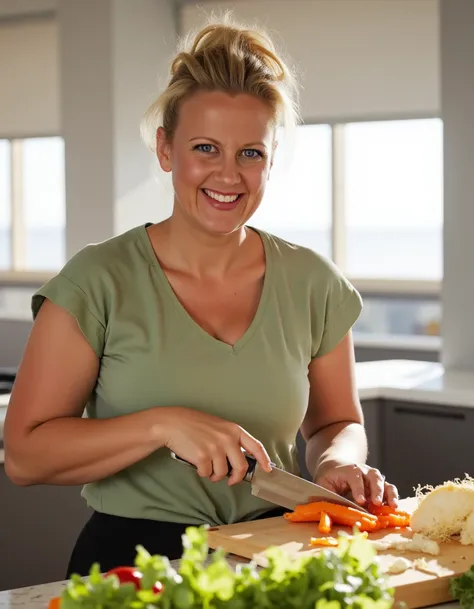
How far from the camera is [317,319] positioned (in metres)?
1.88

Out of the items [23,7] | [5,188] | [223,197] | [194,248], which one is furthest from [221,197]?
[5,188]

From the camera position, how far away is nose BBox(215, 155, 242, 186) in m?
1.69

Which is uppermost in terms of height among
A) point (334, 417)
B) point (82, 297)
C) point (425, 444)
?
point (82, 297)

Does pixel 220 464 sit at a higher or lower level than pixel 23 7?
lower

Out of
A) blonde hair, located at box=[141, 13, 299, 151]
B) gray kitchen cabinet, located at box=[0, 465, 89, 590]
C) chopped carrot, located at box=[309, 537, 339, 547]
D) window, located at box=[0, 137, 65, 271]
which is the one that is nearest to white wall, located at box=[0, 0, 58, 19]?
window, located at box=[0, 137, 65, 271]

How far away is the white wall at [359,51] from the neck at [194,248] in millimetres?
4002

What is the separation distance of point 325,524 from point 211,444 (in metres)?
0.21

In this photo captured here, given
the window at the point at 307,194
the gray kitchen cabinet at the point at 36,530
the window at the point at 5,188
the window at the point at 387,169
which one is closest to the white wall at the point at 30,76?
the window at the point at 5,188

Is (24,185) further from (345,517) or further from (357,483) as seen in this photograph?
(345,517)

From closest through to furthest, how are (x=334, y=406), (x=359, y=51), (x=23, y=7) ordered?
1. (x=334, y=406)
2. (x=359, y=51)
3. (x=23, y=7)

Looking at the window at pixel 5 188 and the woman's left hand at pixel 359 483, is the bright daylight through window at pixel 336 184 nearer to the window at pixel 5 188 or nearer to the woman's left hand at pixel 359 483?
the window at pixel 5 188

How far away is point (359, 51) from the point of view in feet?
19.3

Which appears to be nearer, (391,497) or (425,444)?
(391,497)

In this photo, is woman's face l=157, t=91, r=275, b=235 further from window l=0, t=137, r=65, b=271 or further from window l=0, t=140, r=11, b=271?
window l=0, t=140, r=11, b=271
